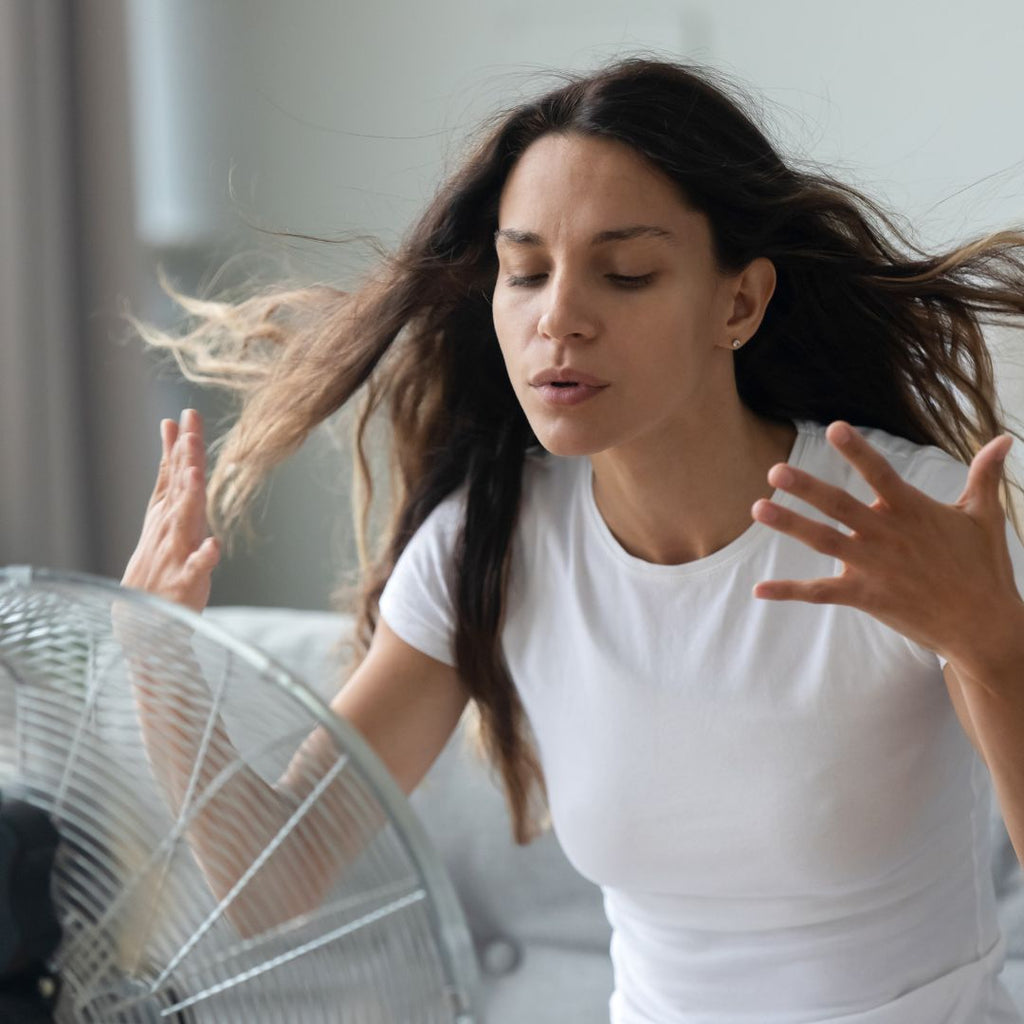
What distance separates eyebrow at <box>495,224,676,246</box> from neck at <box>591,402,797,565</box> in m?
0.16

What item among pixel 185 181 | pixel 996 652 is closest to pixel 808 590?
pixel 996 652

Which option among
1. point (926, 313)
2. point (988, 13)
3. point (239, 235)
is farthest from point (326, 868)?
point (239, 235)

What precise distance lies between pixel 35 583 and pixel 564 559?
624 mm

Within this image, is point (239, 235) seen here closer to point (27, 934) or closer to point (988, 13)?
point (988, 13)

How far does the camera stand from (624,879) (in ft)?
3.80

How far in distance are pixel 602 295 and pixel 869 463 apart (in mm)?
296

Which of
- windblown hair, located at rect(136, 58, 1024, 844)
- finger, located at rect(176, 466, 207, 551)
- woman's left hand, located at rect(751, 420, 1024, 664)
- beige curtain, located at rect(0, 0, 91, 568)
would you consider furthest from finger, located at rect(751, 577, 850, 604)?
beige curtain, located at rect(0, 0, 91, 568)

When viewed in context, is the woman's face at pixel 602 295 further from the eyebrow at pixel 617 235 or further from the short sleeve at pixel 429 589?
the short sleeve at pixel 429 589

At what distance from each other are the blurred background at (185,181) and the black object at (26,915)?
4.37 feet

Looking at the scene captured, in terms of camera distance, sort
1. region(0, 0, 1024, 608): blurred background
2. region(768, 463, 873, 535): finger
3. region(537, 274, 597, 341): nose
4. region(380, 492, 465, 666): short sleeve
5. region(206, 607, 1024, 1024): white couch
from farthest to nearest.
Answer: region(0, 0, 1024, 608): blurred background, region(206, 607, 1024, 1024): white couch, region(380, 492, 465, 666): short sleeve, region(537, 274, 597, 341): nose, region(768, 463, 873, 535): finger

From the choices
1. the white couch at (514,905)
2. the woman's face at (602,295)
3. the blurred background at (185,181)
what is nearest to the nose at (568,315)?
the woman's face at (602,295)

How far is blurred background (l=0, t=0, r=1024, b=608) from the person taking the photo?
6.86 ft

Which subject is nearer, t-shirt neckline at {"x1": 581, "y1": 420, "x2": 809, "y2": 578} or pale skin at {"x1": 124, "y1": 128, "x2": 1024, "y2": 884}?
pale skin at {"x1": 124, "y1": 128, "x2": 1024, "y2": 884}

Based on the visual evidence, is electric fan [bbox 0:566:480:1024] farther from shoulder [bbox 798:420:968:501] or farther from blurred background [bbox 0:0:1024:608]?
blurred background [bbox 0:0:1024:608]
